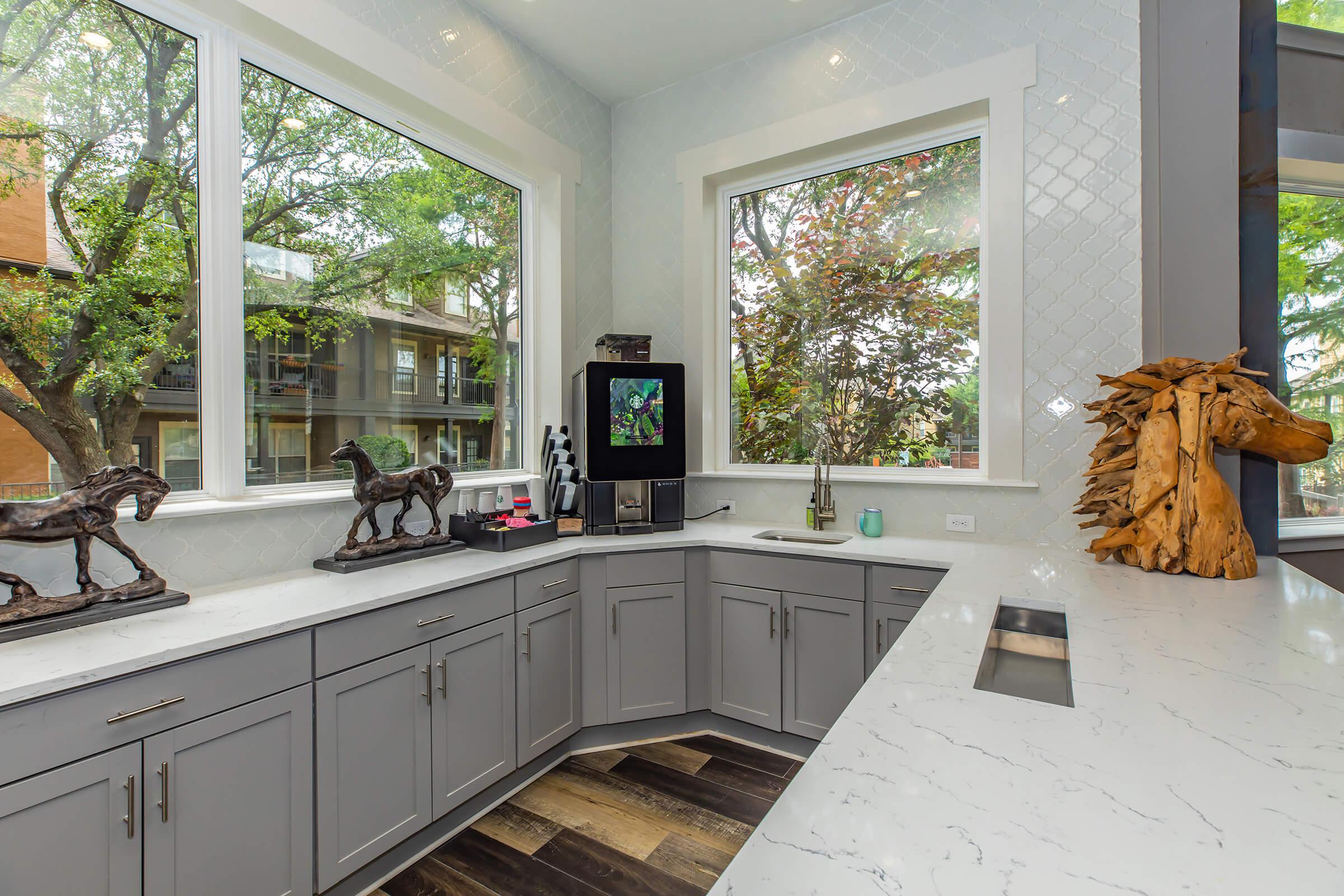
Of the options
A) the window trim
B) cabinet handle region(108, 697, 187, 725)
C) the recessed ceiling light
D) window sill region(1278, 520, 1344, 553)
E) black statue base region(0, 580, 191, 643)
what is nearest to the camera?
cabinet handle region(108, 697, 187, 725)

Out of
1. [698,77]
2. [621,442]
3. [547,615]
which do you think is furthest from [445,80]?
[547,615]

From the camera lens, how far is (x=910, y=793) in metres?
0.70

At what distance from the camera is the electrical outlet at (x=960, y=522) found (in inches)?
105

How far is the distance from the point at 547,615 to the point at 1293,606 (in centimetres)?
216

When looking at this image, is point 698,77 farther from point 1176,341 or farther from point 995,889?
point 995,889

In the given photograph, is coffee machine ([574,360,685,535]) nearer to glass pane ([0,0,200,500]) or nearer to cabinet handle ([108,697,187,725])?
glass pane ([0,0,200,500])

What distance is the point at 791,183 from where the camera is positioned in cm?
326

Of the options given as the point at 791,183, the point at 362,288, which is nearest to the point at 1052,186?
the point at 791,183

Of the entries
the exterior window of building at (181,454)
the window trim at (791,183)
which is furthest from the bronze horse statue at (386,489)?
the window trim at (791,183)

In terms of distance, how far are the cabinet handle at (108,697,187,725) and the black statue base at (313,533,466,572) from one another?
0.74 m

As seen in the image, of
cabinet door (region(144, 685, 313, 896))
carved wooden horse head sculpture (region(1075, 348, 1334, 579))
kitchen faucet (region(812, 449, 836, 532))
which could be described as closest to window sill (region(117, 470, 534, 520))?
cabinet door (region(144, 685, 313, 896))

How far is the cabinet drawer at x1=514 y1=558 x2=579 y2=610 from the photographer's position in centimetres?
229

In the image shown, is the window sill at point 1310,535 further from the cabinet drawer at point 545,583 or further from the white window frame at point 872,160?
the cabinet drawer at point 545,583

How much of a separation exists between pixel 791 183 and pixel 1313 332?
218cm
